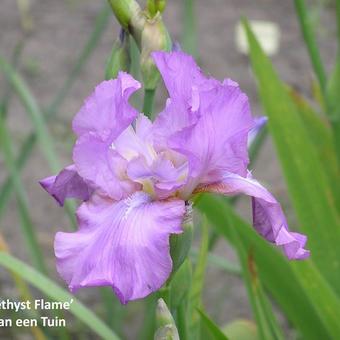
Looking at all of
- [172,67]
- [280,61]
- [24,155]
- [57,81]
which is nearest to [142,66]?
[172,67]

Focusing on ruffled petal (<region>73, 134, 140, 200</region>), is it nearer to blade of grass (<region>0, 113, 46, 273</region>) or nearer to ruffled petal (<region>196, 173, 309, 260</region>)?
ruffled petal (<region>196, 173, 309, 260</region>)

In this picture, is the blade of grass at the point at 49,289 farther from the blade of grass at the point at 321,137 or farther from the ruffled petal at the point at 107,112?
the blade of grass at the point at 321,137

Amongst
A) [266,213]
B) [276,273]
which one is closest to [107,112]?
[266,213]

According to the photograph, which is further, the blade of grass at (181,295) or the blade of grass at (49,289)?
the blade of grass at (49,289)

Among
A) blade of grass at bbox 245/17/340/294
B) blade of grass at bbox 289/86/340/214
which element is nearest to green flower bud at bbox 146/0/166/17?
blade of grass at bbox 245/17/340/294

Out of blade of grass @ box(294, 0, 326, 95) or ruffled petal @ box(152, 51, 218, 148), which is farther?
blade of grass @ box(294, 0, 326, 95)

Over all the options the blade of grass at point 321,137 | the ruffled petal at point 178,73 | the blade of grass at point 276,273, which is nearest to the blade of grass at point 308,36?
the blade of grass at point 321,137
